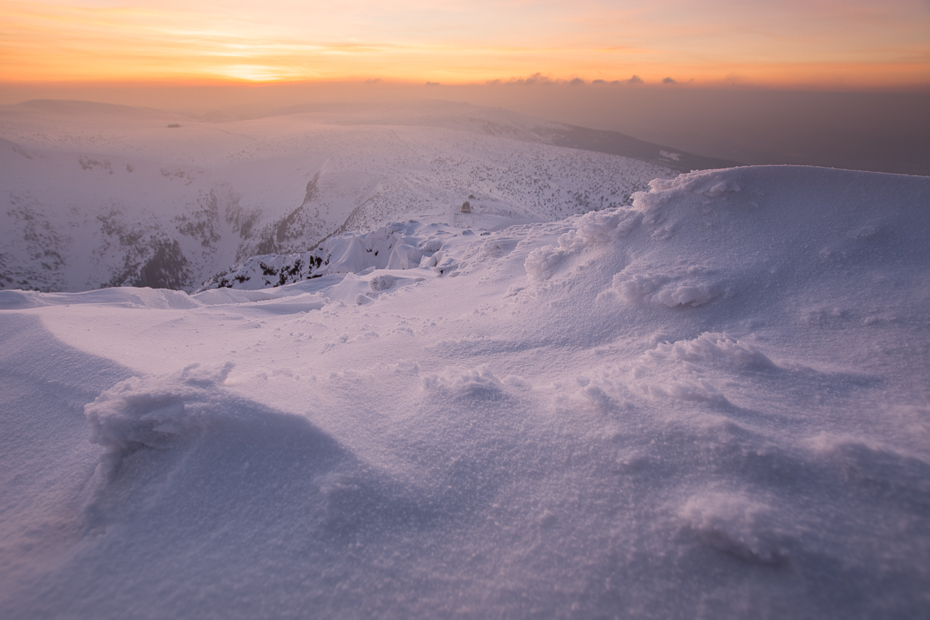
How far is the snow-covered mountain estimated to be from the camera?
26281 mm

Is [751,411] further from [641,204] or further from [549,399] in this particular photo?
[641,204]

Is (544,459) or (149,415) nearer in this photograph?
(544,459)

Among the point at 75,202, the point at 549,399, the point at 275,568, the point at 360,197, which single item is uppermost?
the point at 549,399

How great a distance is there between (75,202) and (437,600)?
152 feet

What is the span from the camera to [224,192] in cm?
3553

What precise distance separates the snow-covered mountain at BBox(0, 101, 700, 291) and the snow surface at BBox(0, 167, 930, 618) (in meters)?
16.9

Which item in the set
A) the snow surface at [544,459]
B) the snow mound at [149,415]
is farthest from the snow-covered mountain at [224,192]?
the snow mound at [149,415]

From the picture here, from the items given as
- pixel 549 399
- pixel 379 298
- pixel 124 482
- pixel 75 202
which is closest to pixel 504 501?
pixel 549 399

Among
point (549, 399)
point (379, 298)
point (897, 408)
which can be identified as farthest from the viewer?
point (379, 298)

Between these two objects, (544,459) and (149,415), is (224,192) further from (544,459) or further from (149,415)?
(544,459)

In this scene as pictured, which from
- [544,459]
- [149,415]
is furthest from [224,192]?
[544,459]

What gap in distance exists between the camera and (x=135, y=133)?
46312 millimetres

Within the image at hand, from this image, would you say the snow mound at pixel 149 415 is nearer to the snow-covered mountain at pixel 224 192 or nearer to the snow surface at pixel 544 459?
the snow surface at pixel 544 459

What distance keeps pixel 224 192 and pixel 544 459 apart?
4173cm
